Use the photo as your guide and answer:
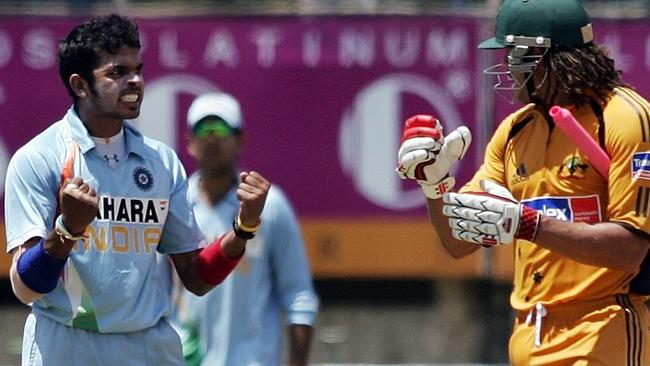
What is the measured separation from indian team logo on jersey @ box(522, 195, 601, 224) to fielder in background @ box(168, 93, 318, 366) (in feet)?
5.07

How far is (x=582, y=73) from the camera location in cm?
518

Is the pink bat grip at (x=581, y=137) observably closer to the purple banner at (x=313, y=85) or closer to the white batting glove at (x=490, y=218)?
the white batting glove at (x=490, y=218)

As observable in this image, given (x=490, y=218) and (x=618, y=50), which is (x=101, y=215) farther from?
(x=618, y=50)

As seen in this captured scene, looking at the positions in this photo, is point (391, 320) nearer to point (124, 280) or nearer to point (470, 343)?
point (470, 343)

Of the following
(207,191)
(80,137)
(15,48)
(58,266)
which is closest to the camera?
(58,266)

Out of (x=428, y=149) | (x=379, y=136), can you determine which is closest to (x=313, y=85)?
(x=379, y=136)

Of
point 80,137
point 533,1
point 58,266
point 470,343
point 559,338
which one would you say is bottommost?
point 470,343

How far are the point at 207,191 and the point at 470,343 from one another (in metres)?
4.78

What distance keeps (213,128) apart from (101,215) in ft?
5.46

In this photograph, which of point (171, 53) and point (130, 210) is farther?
point (171, 53)

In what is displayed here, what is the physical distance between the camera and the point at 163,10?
11055mm

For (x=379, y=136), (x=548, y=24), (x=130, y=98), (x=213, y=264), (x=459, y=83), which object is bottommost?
(x=379, y=136)

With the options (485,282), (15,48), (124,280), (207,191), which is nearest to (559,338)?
(124,280)

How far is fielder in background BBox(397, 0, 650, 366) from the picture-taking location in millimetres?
4988
